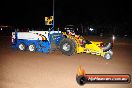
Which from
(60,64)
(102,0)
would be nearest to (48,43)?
(60,64)

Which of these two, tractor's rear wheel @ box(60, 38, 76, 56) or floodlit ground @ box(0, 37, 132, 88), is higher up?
tractor's rear wheel @ box(60, 38, 76, 56)

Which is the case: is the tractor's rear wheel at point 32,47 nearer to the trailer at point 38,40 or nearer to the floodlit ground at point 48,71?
the trailer at point 38,40

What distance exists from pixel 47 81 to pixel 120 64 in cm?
521

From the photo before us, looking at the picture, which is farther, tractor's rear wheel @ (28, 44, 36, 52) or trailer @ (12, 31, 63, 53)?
tractor's rear wheel @ (28, 44, 36, 52)

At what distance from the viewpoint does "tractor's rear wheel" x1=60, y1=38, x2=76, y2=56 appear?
1569cm

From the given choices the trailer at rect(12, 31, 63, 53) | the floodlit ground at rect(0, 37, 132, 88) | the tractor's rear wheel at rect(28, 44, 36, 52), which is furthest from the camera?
the tractor's rear wheel at rect(28, 44, 36, 52)

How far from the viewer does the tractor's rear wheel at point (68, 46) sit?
15688 mm

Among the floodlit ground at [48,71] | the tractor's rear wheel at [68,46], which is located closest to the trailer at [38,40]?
the tractor's rear wheel at [68,46]

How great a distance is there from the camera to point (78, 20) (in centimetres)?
6206

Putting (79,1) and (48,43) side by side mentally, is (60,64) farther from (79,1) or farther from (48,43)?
(79,1)

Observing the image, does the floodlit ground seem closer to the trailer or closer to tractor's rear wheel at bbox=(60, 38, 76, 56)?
tractor's rear wheel at bbox=(60, 38, 76, 56)

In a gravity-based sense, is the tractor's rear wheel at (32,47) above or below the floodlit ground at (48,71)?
above

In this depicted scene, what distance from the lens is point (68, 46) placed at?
52.5 ft

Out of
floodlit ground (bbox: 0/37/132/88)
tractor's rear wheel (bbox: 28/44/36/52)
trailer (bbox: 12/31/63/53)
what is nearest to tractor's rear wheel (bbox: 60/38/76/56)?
floodlit ground (bbox: 0/37/132/88)
